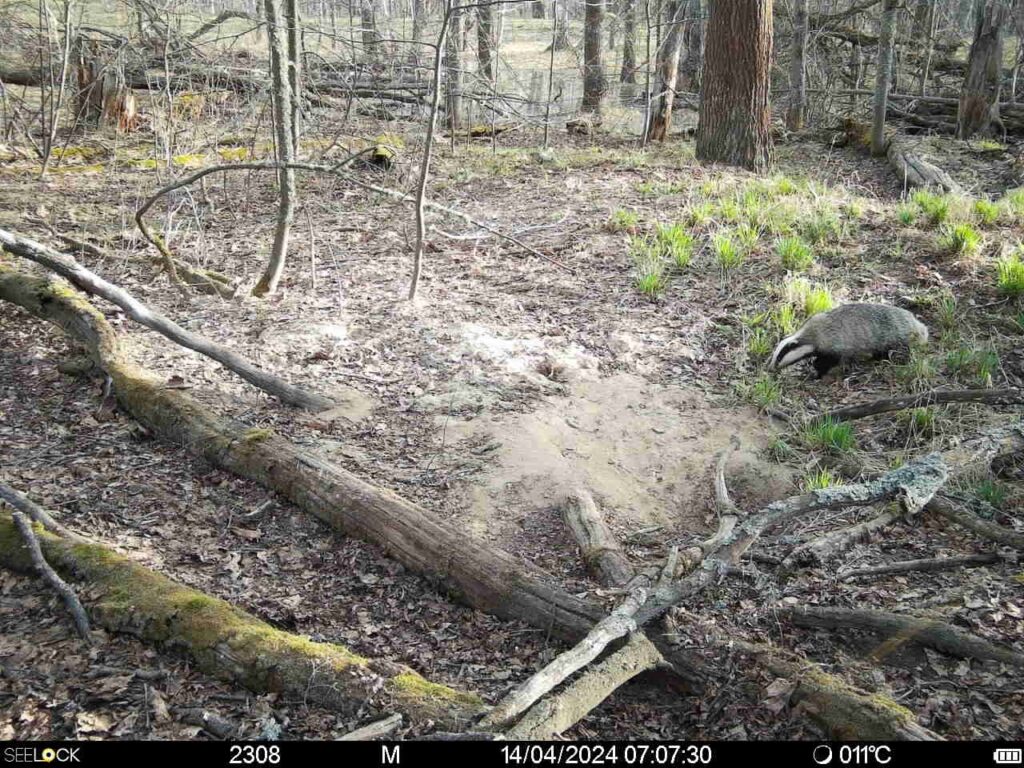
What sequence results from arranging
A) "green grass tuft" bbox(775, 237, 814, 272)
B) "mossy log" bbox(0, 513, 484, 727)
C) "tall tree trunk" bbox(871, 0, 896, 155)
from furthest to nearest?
"tall tree trunk" bbox(871, 0, 896, 155)
"green grass tuft" bbox(775, 237, 814, 272)
"mossy log" bbox(0, 513, 484, 727)

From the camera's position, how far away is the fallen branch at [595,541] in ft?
12.4

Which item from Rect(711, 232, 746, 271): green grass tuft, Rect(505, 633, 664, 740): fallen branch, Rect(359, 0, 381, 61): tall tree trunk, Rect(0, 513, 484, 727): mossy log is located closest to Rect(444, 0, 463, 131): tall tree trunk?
Rect(359, 0, 381, 61): tall tree trunk

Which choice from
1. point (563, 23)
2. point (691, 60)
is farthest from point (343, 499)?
point (691, 60)

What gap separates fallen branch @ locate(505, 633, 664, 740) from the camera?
8.66ft

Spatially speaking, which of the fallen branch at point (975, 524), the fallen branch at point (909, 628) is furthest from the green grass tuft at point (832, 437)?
the fallen branch at point (909, 628)

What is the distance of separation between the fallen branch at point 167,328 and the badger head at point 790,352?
3105 mm

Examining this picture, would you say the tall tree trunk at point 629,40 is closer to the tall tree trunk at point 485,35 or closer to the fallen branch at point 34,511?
the tall tree trunk at point 485,35

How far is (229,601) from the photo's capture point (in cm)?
360

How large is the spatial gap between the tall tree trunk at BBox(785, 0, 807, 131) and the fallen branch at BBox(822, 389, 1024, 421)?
9.41m

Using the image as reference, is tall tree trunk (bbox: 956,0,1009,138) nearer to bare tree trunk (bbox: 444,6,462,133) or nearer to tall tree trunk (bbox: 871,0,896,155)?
tall tree trunk (bbox: 871,0,896,155)

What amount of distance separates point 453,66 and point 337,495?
869 centimetres
